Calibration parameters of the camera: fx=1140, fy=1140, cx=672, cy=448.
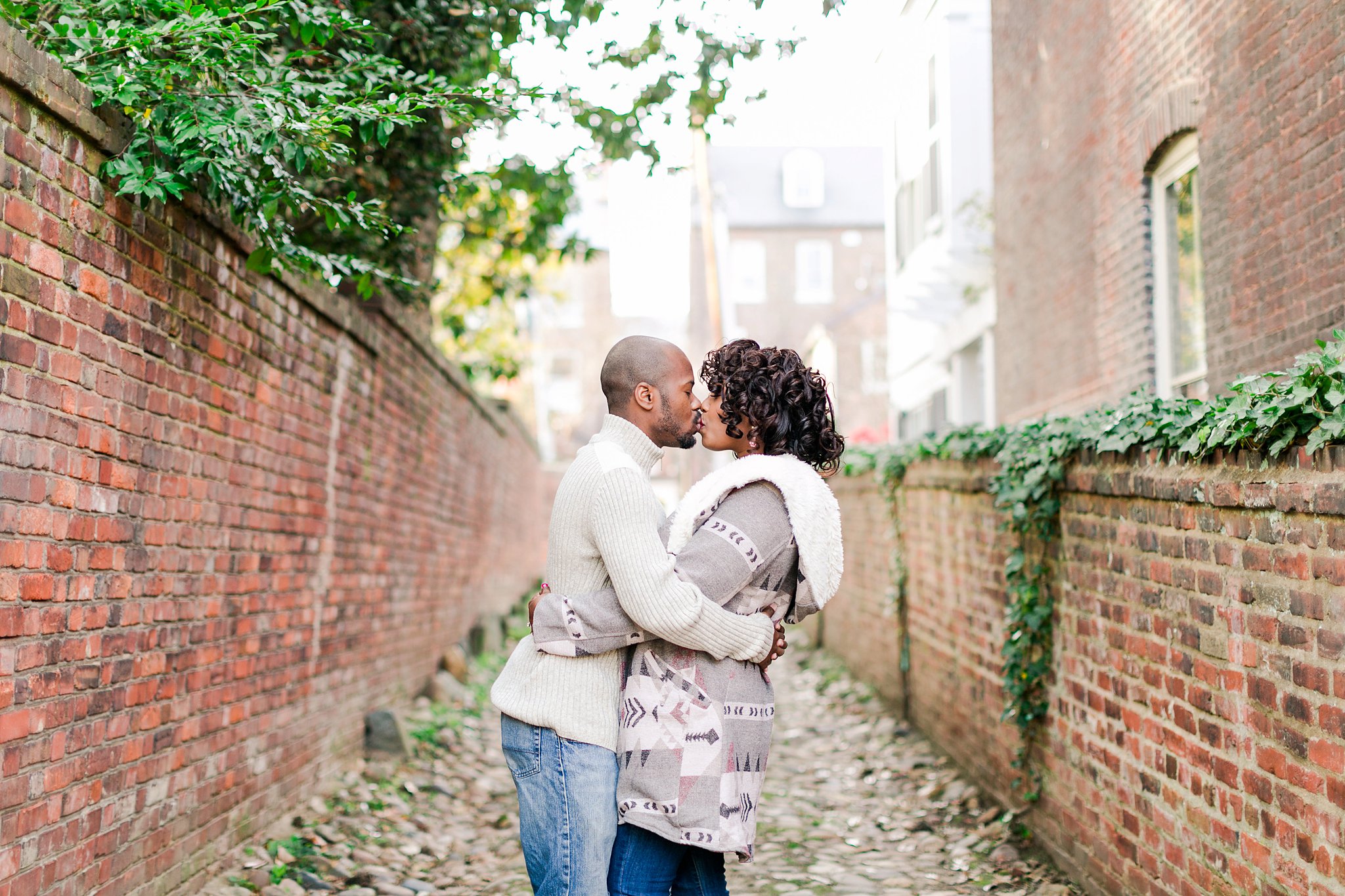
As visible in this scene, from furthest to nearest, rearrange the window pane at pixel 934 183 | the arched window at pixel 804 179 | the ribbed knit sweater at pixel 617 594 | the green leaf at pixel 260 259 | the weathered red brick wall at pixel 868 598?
the arched window at pixel 804 179 < the window pane at pixel 934 183 < the weathered red brick wall at pixel 868 598 < the green leaf at pixel 260 259 < the ribbed knit sweater at pixel 617 594

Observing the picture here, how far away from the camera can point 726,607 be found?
8.74ft

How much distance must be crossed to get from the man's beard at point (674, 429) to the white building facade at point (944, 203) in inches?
410

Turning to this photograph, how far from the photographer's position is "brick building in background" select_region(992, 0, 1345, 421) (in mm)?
5504

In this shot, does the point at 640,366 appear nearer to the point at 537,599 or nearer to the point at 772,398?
the point at 772,398

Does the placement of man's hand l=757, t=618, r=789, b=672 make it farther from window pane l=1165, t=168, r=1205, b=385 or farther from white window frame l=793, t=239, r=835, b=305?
white window frame l=793, t=239, r=835, b=305

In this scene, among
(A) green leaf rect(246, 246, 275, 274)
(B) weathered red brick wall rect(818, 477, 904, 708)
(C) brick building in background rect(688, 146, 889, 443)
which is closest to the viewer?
(A) green leaf rect(246, 246, 275, 274)

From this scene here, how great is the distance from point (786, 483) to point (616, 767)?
770 mm

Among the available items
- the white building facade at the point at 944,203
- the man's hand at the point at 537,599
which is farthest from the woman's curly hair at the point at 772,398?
the white building facade at the point at 944,203

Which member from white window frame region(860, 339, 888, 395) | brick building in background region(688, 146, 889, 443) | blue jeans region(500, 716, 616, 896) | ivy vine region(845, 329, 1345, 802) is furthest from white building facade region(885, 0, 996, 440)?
brick building in background region(688, 146, 889, 443)

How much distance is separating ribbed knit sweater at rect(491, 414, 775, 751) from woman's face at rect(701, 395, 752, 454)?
7.4 inches

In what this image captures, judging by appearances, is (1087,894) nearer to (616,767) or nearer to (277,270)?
(616,767)

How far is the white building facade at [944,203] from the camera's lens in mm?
13656

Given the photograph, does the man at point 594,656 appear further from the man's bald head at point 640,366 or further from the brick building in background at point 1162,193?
the brick building in background at point 1162,193

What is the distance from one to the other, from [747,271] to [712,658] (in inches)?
1558
